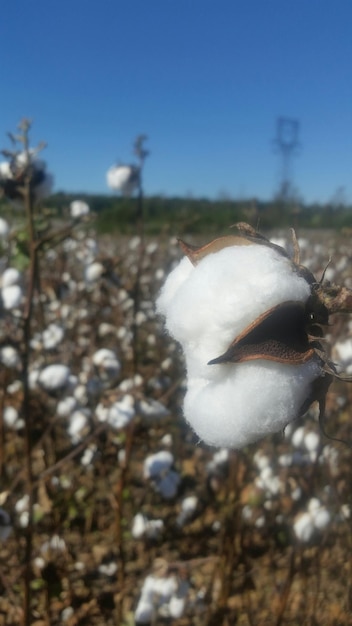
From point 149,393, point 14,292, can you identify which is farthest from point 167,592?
point 149,393

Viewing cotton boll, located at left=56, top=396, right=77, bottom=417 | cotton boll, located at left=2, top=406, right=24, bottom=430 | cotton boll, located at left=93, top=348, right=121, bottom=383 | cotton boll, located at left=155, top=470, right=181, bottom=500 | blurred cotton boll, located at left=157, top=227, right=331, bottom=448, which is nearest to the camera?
blurred cotton boll, located at left=157, top=227, right=331, bottom=448

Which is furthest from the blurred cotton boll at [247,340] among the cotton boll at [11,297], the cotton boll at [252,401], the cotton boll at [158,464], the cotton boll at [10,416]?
the cotton boll at [10,416]

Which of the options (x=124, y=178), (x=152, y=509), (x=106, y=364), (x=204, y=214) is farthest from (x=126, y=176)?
(x=204, y=214)

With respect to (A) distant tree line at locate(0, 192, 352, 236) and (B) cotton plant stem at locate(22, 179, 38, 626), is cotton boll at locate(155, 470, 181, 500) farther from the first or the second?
(A) distant tree line at locate(0, 192, 352, 236)

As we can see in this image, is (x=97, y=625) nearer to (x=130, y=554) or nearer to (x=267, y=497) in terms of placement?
(x=130, y=554)

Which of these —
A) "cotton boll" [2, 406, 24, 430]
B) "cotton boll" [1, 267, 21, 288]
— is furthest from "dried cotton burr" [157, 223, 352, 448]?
"cotton boll" [2, 406, 24, 430]
